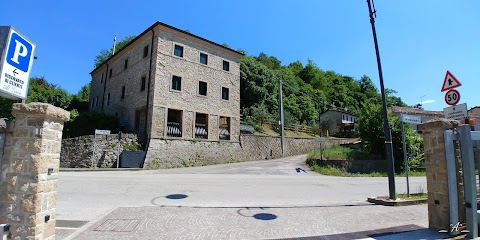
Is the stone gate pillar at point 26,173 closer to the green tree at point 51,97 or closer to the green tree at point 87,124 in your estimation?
→ the green tree at point 87,124

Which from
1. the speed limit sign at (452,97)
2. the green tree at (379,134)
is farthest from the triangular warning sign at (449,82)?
the green tree at (379,134)

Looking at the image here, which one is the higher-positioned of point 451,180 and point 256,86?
point 256,86

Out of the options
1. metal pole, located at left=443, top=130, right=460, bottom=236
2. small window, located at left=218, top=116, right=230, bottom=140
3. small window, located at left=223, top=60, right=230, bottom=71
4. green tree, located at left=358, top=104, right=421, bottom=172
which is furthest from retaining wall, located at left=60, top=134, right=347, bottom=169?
metal pole, located at left=443, top=130, right=460, bottom=236

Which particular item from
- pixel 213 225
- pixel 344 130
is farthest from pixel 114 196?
pixel 344 130

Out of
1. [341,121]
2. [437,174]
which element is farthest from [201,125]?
[341,121]

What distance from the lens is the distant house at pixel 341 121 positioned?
49.3m

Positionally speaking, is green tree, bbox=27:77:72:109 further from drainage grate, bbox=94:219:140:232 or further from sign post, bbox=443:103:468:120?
sign post, bbox=443:103:468:120

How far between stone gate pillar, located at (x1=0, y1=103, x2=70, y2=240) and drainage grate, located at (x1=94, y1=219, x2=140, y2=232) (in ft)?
5.19

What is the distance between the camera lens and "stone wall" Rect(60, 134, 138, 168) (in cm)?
1964

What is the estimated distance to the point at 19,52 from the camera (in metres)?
4.17

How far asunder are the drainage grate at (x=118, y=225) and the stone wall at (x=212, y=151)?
49.5 ft

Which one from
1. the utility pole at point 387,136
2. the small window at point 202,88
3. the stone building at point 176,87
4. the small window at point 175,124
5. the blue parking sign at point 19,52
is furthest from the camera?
the small window at point 202,88

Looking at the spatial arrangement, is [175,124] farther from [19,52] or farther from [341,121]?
[341,121]

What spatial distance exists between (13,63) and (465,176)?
7.95 meters
